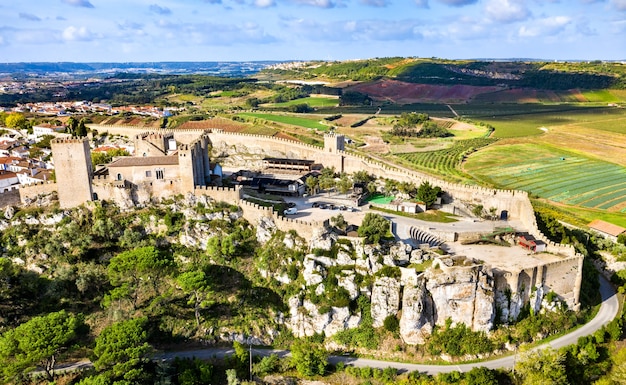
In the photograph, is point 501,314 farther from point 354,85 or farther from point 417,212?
point 354,85

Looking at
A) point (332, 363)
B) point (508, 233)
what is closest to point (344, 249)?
point (332, 363)

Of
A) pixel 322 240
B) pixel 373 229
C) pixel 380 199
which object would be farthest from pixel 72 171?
pixel 380 199

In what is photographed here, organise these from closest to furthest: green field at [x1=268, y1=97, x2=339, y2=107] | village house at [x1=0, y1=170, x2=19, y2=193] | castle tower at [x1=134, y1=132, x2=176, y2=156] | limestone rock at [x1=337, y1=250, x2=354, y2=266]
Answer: limestone rock at [x1=337, y1=250, x2=354, y2=266], castle tower at [x1=134, y1=132, x2=176, y2=156], village house at [x1=0, y1=170, x2=19, y2=193], green field at [x1=268, y1=97, x2=339, y2=107]

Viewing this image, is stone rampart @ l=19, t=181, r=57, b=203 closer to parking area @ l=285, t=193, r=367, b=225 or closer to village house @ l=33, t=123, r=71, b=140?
parking area @ l=285, t=193, r=367, b=225

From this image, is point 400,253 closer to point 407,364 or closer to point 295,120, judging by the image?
point 407,364

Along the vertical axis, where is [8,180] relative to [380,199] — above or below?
above

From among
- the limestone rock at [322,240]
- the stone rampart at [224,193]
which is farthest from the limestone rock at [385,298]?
the stone rampart at [224,193]

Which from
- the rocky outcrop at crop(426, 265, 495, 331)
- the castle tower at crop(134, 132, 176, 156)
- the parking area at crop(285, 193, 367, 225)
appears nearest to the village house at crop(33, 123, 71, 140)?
the castle tower at crop(134, 132, 176, 156)
